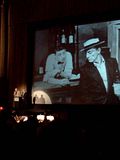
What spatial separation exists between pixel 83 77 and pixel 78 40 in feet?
2.78

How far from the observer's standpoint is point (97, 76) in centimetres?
805

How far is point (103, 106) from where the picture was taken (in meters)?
7.88

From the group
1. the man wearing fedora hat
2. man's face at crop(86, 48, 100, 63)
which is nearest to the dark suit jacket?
the man wearing fedora hat

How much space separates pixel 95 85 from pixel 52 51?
4.65ft

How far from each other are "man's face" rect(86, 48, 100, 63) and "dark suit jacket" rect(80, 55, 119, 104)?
0.11m

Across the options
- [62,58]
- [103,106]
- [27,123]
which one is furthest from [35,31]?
[27,123]

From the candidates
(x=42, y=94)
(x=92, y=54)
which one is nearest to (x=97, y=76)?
(x=92, y=54)

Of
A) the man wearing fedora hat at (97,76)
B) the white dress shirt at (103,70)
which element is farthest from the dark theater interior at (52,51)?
the white dress shirt at (103,70)

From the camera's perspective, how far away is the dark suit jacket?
784 cm

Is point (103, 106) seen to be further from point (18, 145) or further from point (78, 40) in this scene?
point (18, 145)

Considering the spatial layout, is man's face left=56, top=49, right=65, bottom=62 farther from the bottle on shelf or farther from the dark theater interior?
the bottle on shelf

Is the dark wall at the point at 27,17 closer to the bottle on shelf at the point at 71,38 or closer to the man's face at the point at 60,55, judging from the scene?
the bottle on shelf at the point at 71,38

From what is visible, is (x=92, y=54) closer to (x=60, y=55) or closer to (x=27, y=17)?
(x=60, y=55)

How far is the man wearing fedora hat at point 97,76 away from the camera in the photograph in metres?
7.85
